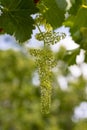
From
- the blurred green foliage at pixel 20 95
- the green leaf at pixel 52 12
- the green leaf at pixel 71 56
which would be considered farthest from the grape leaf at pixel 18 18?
the blurred green foliage at pixel 20 95

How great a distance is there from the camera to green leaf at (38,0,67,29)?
63.4 inches

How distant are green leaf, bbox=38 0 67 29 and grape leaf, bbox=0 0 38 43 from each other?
0.03 m

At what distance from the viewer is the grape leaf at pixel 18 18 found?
1.65m

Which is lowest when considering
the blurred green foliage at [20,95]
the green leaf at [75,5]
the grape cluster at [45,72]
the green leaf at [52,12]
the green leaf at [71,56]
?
the grape cluster at [45,72]

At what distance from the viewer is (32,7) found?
1649 millimetres

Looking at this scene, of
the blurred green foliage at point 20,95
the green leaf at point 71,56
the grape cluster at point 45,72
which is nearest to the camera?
the grape cluster at point 45,72

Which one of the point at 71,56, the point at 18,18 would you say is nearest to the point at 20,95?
the point at 71,56

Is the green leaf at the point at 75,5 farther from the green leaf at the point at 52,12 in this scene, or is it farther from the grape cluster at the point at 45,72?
the grape cluster at the point at 45,72

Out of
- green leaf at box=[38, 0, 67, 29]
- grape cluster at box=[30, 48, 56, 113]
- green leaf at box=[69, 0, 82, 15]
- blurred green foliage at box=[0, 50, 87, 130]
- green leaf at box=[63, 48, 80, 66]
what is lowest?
grape cluster at box=[30, 48, 56, 113]

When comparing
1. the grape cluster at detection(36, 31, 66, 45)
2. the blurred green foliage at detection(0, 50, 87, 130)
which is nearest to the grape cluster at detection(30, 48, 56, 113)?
the grape cluster at detection(36, 31, 66, 45)

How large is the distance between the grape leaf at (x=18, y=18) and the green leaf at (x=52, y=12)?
0.03 meters

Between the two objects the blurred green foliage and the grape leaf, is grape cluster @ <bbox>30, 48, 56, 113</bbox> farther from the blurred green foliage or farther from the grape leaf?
the blurred green foliage

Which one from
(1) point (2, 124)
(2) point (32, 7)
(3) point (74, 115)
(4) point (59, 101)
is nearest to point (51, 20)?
(2) point (32, 7)

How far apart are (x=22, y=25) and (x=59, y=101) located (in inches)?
604
